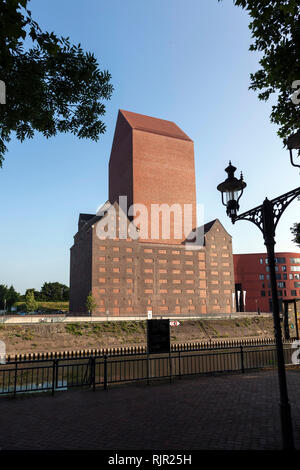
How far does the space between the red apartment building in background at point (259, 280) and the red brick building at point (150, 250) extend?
1390 cm

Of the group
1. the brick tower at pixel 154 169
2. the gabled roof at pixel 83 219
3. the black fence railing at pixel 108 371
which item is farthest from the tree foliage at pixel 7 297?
the black fence railing at pixel 108 371

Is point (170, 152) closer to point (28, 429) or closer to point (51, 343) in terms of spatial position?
point (51, 343)

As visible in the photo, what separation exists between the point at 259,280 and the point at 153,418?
287 ft

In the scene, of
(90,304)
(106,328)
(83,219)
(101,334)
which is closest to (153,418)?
(101,334)

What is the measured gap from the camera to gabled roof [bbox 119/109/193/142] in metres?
81.1

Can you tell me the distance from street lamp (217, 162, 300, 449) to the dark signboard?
8266mm

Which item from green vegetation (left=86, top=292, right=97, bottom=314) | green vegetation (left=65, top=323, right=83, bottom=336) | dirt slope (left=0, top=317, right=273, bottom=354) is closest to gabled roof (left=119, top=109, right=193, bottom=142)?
green vegetation (left=86, top=292, right=97, bottom=314)

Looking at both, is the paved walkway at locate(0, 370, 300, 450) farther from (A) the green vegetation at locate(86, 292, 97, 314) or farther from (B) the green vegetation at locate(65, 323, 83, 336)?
(A) the green vegetation at locate(86, 292, 97, 314)

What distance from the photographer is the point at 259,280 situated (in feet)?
295

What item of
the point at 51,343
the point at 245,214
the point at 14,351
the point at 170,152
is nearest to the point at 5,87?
the point at 245,214

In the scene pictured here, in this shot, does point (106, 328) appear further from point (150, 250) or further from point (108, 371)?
point (150, 250)

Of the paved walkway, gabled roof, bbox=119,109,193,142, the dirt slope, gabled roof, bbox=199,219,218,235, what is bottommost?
the dirt slope
